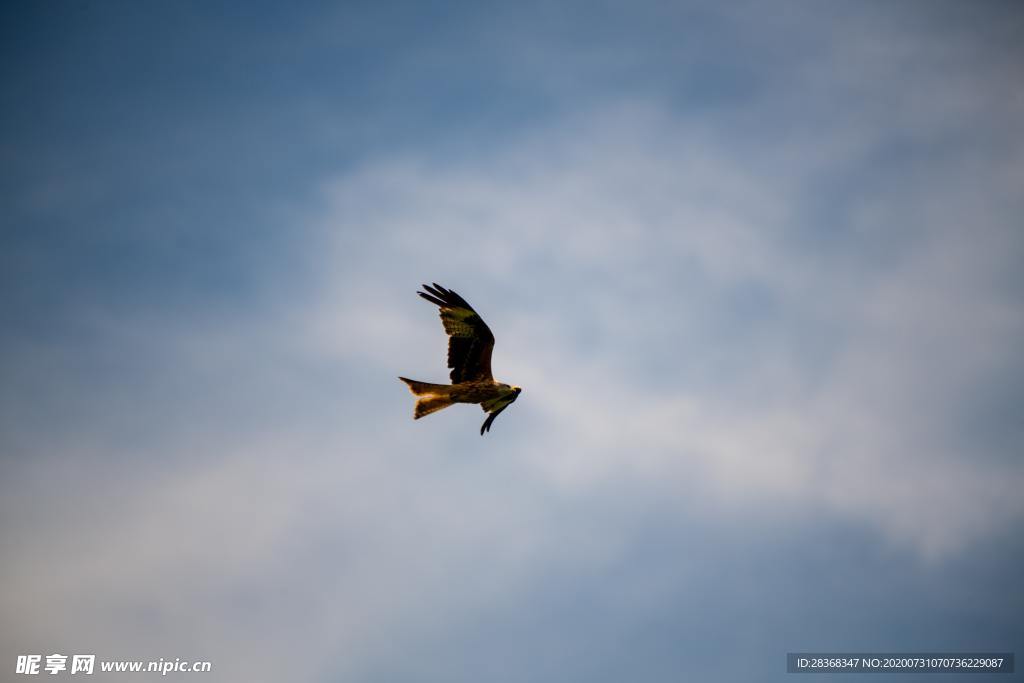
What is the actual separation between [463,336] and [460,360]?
520 millimetres

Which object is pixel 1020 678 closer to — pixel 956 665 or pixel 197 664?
pixel 956 665

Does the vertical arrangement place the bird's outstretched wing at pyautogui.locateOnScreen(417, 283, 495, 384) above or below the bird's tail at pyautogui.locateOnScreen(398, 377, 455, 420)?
above

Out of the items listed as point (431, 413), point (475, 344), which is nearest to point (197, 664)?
point (431, 413)

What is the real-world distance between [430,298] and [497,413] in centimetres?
313

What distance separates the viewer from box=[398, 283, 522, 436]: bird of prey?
506 inches

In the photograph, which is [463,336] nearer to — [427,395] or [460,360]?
[460,360]

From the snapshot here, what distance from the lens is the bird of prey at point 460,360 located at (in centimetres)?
1285

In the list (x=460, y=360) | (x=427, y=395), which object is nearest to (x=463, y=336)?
(x=460, y=360)

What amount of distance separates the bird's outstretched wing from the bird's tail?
38cm

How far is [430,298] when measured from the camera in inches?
509

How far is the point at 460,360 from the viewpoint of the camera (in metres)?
13.1

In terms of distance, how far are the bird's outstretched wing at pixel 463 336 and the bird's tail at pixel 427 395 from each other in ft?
1.25

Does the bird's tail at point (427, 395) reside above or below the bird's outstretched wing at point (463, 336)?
below

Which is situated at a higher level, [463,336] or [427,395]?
[463,336]
